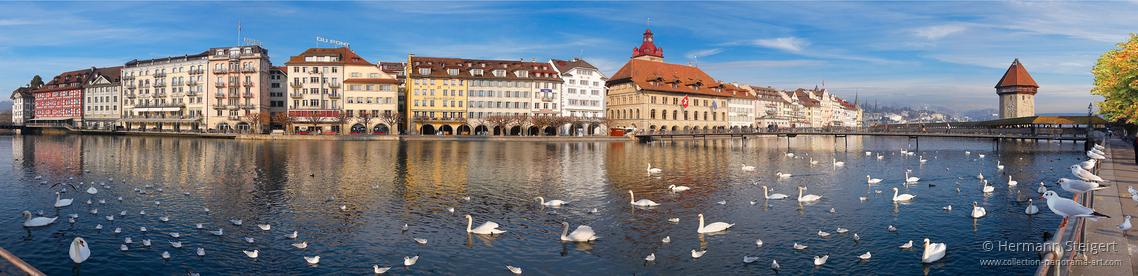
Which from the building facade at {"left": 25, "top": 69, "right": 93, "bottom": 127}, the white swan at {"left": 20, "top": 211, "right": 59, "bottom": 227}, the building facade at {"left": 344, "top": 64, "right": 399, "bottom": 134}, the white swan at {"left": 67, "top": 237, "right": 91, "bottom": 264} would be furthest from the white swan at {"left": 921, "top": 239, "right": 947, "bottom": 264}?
the building facade at {"left": 25, "top": 69, "right": 93, "bottom": 127}

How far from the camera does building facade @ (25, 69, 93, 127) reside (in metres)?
126

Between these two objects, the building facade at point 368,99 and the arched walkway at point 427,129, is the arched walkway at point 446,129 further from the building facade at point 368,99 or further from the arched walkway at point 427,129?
the building facade at point 368,99

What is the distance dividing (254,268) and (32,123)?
176 meters

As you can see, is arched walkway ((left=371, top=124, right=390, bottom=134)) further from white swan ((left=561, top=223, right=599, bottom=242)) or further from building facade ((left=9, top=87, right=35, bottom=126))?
building facade ((left=9, top=87, right=35, bottom=126))

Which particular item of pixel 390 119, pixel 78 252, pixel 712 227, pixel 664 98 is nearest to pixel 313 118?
pixel 390 119

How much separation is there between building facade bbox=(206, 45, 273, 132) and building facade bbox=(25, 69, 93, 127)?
45.0 m

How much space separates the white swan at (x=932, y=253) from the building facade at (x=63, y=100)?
156841mm

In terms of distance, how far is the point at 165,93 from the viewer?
110m

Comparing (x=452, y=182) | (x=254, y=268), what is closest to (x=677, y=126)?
(x=452, y=182)

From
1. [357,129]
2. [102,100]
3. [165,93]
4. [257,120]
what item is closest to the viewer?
[257,120]

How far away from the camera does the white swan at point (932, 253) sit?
47.5 ft

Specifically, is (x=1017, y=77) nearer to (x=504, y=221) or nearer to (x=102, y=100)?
(x=504, y=221)

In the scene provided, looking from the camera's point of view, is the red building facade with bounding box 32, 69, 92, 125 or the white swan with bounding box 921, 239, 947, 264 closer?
the white swan with bounding box 921, 239, 947, 264

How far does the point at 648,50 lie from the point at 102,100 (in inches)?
4595
